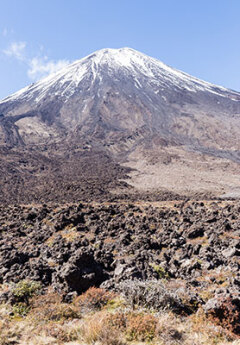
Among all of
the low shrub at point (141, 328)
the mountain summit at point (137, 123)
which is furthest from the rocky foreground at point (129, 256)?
the mountain summit at point (137, 123)

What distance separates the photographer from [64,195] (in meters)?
32.0

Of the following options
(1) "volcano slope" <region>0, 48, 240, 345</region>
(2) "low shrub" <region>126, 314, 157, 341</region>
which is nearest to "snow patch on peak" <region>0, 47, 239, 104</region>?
(1) "volcano slope" <region>0, 48, 240, 345</region>

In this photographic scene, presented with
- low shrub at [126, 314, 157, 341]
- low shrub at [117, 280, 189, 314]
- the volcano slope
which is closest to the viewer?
low shrub at [126, 314, 157, 341]

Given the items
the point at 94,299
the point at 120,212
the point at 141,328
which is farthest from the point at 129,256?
the point at 120,212

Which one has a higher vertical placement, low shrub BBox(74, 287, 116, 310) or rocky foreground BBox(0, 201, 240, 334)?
rocky foreground BBox(0, 201, 240, 334)

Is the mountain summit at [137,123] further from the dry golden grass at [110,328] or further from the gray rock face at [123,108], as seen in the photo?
the dry golden grass at [110,328]

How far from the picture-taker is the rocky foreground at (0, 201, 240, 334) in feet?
19.7

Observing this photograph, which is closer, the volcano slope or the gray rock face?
the volcano slope

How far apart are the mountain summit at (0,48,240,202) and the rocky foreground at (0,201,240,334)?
26.5m

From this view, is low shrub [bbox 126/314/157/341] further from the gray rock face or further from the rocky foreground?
the gray rock face

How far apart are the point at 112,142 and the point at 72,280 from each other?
215 feet

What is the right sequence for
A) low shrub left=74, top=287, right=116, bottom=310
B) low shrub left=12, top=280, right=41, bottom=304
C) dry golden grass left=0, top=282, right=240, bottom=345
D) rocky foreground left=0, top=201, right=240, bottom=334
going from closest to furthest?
dry golden grass left=0, top=282, right=240, bottom=345 → low shrub left=74, top=287, right=116, bottom=310 → low shrub left=12, top=280, right=41, bottom=304 → rocky foreground left=0, top=201, right=240, bottom=334

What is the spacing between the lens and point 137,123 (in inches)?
3223

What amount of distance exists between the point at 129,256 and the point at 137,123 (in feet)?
245
